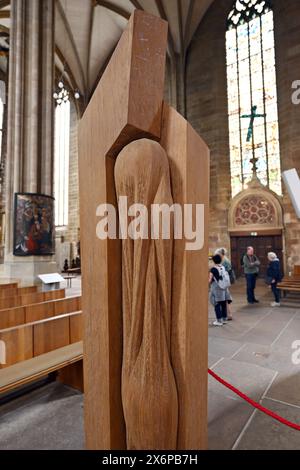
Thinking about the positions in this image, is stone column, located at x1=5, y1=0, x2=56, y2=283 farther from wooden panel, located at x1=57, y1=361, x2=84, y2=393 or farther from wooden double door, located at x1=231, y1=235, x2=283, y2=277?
wooden double door, located at x1=231, y1=235, x2=283, y2=277

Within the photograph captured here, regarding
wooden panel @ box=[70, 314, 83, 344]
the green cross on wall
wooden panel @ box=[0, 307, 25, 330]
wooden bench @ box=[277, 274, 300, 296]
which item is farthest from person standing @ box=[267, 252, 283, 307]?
the green cross on wall

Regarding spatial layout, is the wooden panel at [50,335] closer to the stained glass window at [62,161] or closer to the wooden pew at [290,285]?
the wooden pew at [290,285]

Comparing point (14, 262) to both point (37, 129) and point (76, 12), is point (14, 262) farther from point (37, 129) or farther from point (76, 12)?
point (76, 12)

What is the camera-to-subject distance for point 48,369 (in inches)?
78.3

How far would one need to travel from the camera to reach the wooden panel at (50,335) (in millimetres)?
2266

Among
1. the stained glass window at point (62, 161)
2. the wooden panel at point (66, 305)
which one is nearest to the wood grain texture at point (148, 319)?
the wooden panel at point (66, 305)

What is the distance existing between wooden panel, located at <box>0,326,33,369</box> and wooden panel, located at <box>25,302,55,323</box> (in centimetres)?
88

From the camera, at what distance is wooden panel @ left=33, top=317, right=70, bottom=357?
7.43 ft

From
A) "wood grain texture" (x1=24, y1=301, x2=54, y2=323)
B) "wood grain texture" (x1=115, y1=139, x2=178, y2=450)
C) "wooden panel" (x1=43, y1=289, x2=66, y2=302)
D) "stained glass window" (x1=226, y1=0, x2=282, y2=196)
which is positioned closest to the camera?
"wood grain texture" (x1=115, y1=139, x2=178, y2=450)

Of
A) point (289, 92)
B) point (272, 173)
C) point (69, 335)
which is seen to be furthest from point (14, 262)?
point (289, 92)

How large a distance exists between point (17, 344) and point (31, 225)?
5.32 m

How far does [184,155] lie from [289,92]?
10.4 m

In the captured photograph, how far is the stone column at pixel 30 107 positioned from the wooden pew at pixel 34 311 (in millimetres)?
3927

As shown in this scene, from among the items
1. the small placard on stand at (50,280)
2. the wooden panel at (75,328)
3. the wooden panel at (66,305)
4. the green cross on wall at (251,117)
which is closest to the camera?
the wooden panel at (75,328)
